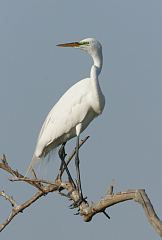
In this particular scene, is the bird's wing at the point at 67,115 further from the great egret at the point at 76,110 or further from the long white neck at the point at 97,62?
the long white neck at the point at 97,62

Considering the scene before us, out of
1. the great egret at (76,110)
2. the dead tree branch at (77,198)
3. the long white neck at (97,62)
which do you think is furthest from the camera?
the long white neck at (97,62)

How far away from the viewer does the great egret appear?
35.9 ft

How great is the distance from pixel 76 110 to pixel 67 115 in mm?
155

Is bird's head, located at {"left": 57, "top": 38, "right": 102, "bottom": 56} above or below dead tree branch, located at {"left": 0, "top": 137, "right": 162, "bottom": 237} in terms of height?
above

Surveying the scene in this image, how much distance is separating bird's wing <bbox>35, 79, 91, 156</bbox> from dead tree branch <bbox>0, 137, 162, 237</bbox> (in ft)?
1.77

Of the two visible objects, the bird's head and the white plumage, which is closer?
the white plumage

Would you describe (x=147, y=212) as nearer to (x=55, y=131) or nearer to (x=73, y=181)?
(x=73, y=181)

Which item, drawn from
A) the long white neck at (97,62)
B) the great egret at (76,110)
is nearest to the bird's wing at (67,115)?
the great egret at (76,110)

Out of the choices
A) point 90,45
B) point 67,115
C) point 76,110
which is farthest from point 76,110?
point 90,45

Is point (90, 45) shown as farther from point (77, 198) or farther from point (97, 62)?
point (77, 198)

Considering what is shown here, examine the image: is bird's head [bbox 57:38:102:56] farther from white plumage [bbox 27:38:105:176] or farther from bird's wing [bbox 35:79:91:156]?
bird's wing [bbox 35:79:91:156]

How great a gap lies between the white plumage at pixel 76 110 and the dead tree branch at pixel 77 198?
1.80ft

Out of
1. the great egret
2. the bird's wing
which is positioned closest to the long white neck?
the great egret

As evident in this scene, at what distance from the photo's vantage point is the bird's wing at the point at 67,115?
1102 cm
